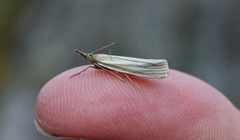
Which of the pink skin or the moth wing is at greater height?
the moth wing

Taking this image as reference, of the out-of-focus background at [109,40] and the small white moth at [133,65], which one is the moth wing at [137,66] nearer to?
the small white moth at [133,65]

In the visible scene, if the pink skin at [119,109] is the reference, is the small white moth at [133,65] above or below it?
above

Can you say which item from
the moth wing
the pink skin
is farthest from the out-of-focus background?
the moth wing

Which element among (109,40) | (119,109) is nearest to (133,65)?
(119,109)

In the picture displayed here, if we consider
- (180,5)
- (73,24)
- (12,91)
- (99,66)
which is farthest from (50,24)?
(99,66)

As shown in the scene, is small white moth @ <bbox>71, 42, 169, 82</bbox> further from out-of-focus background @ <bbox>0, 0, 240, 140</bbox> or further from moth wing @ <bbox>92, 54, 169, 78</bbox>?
out-of-focus background @ <bbox>0, 0, 240, 140</bbox>

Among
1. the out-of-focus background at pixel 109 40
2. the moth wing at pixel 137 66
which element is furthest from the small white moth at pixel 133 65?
the out-of-focus background at pixel 109 40
